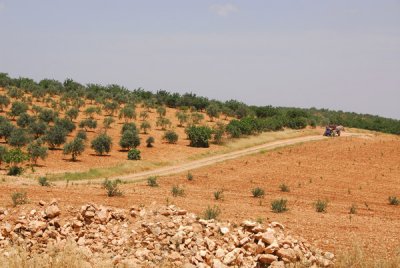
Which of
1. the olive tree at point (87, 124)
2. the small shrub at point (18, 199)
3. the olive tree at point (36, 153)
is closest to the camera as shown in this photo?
the small shrub at point (18, 199)

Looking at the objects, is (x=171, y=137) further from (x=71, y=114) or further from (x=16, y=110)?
(x=16, y=110)

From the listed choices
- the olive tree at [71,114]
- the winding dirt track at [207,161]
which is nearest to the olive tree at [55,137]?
the winding dirt track at [207,161]

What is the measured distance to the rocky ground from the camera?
12.7m

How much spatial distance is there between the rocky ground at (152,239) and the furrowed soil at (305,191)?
47.2 inches

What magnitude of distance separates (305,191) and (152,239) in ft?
52.1

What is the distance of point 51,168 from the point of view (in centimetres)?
3148

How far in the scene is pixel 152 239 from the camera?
13.4 metres

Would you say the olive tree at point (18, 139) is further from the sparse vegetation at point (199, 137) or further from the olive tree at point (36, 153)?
the sparse vegetation at point (199, 137)

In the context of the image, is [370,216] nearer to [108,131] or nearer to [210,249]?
[210,249]

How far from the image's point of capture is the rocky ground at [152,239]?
12.7m

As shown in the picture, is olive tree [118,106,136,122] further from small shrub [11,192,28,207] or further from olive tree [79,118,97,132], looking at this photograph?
small shrub [11,192,28,207]

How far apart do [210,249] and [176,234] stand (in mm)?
1098

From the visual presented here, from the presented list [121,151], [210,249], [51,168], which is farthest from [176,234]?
[121,151]

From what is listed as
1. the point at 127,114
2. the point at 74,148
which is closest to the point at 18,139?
the point at 74,148
